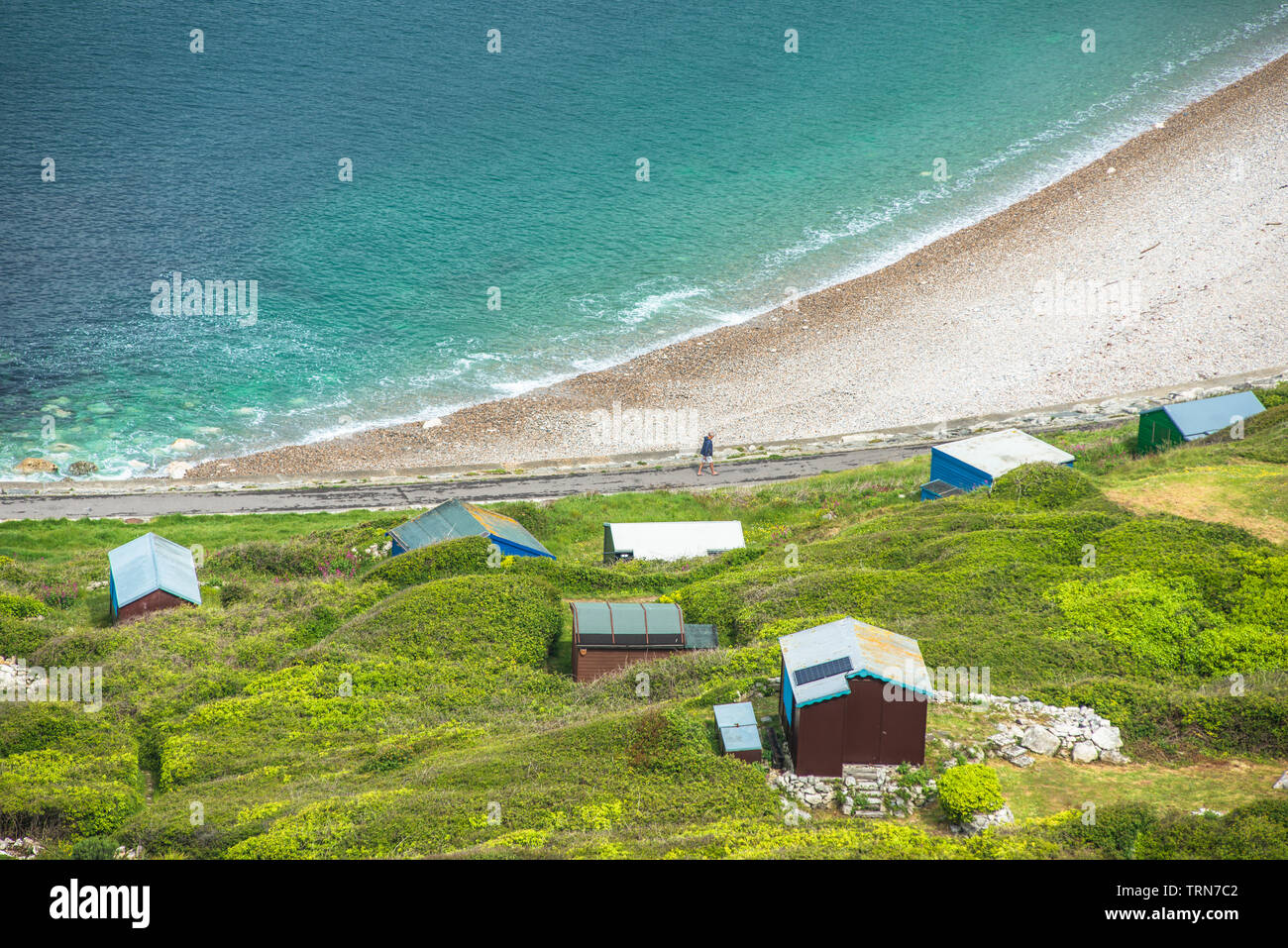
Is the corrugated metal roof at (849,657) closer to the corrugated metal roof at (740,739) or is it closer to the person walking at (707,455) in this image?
the corrugated metal roof at (740,739)

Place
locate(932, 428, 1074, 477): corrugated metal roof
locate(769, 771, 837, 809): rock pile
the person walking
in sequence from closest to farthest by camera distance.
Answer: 1. locate(769, 771, 837, 809): rock pile
2. locate(932, 428, 1074, 477): corrugated metal roof
3. the person walking

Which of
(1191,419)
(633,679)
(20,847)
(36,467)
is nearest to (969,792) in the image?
(633,679)

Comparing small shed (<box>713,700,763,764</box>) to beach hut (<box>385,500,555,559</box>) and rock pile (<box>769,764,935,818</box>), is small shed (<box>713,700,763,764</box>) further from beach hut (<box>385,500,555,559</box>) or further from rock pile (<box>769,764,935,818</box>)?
beach hut (<box>385,500,555,559</box>)

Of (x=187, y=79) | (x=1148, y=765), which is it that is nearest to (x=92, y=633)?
(x=1148, y=765)

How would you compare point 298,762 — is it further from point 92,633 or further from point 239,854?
point 92,633

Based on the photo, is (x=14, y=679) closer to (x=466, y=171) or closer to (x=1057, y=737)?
(x=1057, y=737)

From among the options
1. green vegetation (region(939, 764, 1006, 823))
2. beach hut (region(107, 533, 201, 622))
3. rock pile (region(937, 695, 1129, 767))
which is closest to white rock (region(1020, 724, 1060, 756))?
rock pile (region(937, 695, 1129, 767))

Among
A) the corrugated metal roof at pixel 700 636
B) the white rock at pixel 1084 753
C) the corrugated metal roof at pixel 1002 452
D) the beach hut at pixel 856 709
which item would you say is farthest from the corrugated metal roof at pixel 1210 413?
the beach hut at pixel 856 709
